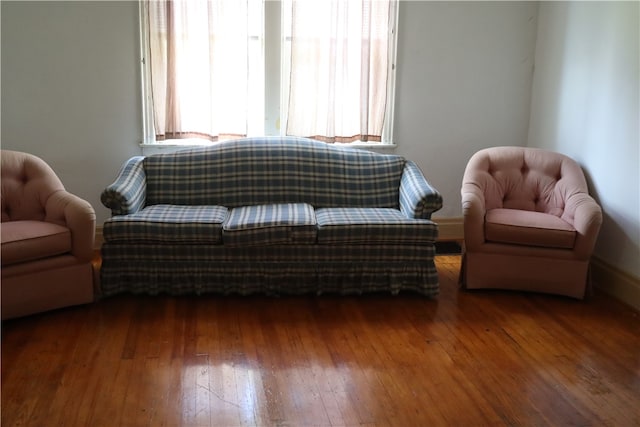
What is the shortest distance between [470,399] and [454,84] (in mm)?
2756

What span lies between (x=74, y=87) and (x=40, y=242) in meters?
1.47

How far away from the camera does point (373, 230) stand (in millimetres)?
3395

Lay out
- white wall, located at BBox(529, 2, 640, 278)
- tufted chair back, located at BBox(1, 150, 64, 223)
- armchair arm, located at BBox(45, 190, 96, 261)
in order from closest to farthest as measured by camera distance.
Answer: armchair arm, located at BBox(45, 190, 96, 261) → tufted chair back, located at BBox(1, 150, 64, 223) → white wall, located at BBox(529, 2, 640, 278)

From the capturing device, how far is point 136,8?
4.09 metres

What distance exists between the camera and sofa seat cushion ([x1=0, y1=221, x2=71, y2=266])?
118 inches

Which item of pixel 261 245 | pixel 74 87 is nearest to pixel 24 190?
pixel 74 87

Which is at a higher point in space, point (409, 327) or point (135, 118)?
point (135, 118)

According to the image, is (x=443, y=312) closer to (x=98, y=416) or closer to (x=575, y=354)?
(x=575, y=354)

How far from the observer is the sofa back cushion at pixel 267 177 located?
388cm

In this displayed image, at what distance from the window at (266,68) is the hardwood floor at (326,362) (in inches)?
55.2

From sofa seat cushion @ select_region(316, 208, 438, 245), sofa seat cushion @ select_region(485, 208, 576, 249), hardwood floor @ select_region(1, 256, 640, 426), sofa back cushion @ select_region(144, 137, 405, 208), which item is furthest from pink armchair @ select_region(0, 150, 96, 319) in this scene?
sofa seat cushion @ select_region(485, 208, 576, 249)

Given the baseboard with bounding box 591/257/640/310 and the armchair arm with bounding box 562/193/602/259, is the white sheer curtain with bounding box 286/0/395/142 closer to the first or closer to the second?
the armchair arm with bounding box 562/193/602/259

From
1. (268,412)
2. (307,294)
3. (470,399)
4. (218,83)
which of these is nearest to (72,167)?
(218,83)

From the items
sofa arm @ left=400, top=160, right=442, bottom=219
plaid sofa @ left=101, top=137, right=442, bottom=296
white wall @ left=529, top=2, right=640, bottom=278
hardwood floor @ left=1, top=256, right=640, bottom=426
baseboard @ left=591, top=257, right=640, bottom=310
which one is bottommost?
hardwood floor @ left=1, top=256, right=640, bottom=426
